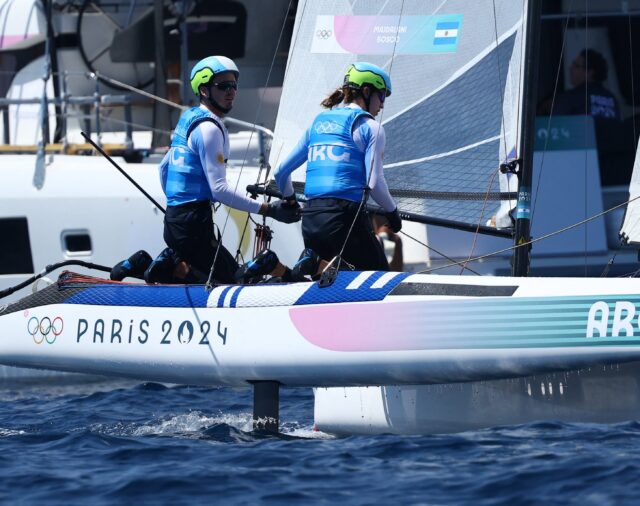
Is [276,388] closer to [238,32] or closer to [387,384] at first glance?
[387,384]

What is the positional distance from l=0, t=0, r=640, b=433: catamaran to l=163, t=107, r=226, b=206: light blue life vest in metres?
0.55

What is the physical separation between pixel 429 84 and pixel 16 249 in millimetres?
4924

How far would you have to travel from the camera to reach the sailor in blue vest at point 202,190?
8.40 metres

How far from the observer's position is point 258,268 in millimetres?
8461

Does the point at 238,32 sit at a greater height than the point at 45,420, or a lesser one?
greater

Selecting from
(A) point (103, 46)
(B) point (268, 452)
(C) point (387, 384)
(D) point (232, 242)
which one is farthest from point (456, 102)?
(A) point (103, 46)

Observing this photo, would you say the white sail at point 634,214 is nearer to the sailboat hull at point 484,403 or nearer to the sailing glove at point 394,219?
the sailboat hull at point 484,403

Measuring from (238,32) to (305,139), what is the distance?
684cm

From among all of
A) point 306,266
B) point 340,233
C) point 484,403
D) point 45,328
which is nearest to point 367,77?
point 340,233

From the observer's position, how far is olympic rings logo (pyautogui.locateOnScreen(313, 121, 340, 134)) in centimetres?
823

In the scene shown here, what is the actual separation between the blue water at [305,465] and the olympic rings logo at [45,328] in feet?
1.74

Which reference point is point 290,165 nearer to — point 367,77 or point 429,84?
point 367,77

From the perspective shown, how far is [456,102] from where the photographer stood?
364 inches

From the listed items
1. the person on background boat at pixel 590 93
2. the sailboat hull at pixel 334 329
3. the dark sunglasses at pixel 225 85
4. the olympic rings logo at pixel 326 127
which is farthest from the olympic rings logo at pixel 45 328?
the person on background boat at pixel 590 93
